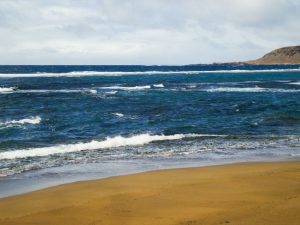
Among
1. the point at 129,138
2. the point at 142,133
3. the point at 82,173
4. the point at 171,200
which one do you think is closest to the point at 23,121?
the point at 142,133

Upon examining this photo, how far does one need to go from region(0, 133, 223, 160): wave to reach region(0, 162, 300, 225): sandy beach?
5.74 m

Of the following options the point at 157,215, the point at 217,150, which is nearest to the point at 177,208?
the point at 157,215

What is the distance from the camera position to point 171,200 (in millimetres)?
9641

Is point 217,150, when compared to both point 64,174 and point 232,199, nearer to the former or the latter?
point 64,174

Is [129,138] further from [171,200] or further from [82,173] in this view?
[171,200]

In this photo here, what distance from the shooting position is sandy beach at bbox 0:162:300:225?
8359 mm

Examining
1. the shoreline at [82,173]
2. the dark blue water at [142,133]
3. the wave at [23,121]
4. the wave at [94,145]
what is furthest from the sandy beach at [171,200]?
the wave at [23,121]

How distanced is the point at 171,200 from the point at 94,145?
967 cm

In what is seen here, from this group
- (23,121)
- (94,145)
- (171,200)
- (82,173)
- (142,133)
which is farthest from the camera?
(23,121)

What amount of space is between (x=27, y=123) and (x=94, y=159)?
1032cm

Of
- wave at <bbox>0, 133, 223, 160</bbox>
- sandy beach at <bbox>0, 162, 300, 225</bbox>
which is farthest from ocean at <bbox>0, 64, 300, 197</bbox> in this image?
sandy beach at <bbox>0, 162, 300, 225</bbox>

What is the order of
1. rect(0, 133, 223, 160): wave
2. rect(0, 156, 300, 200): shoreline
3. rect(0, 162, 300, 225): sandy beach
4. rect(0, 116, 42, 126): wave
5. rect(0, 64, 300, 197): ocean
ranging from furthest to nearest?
rect(0, 116, 42, 126): wave
rect(0, 133, 223, 160): wave
rect(0, 64, 300, 197): ocean
rect(0, 156, 300, 200): shoreline
rect(0, 162, 300, 225): sandy beach

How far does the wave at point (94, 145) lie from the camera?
16967mm

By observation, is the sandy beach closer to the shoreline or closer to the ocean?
the shoreline
